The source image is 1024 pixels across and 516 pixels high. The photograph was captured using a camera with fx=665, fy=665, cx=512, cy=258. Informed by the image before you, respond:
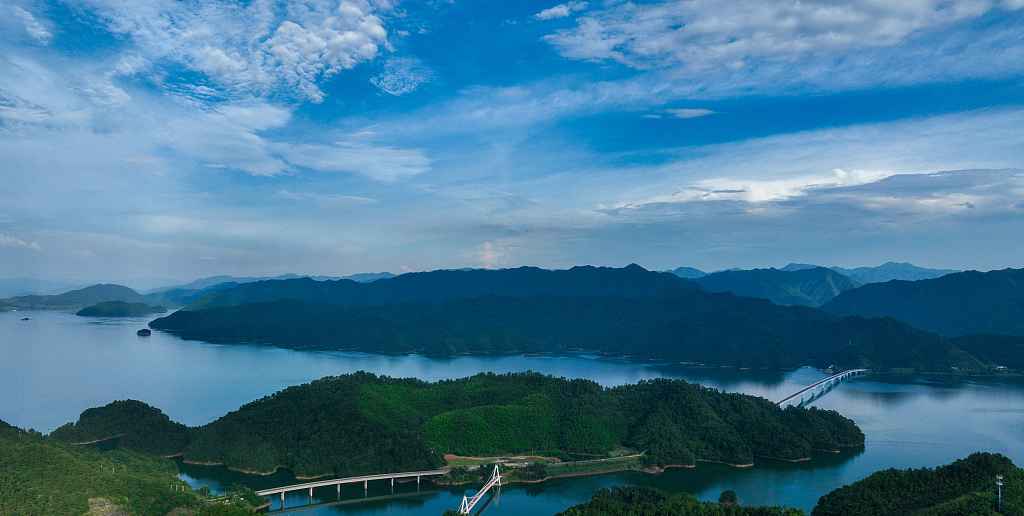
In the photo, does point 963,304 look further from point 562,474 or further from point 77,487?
point 77,487

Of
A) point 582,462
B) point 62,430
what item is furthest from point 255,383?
point 582,462

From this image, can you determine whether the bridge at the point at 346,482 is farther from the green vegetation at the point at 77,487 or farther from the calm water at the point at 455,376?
the green vegetation at the point at 77,487

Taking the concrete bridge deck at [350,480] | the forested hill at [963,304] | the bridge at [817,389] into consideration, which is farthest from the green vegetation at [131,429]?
the forested hill at [963,304]

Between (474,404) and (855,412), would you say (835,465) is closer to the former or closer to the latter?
(855,412)

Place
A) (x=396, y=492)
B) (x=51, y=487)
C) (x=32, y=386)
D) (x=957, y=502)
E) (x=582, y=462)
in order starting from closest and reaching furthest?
(x=957, y=502), (x=51, y=487), (x=396, y=492), (x=582, y=462), (x=32, y=386)

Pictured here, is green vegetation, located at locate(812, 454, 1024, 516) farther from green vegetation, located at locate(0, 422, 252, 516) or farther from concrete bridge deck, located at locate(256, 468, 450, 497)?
green vegetation, located at locate(0, 422, 252, 516)

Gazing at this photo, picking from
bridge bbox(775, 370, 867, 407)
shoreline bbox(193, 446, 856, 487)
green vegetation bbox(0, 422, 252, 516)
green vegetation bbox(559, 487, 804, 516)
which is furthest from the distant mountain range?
green vegetation bbox(0, 422, 252, 516)
